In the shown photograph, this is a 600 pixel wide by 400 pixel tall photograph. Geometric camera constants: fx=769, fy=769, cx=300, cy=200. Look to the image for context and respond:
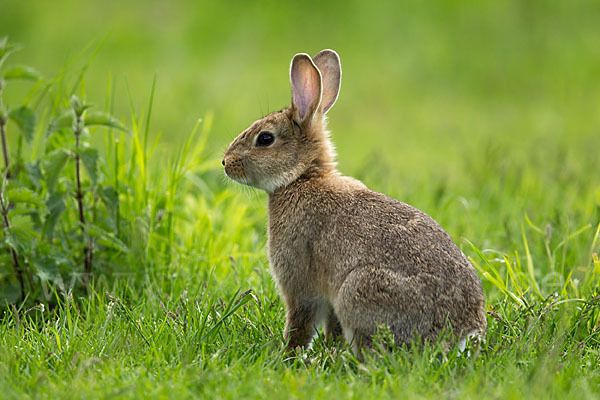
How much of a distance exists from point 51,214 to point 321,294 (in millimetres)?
1807

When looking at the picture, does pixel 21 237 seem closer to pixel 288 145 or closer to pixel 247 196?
pixel 247 196

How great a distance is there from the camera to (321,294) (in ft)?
13.9

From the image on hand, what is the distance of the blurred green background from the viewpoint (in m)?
9.91

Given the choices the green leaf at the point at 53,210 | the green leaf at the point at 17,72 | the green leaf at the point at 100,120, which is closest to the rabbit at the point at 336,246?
the green leaf at the point at 100,120

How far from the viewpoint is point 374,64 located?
40.1ft

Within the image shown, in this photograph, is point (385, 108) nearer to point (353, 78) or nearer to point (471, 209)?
point (353, 78)

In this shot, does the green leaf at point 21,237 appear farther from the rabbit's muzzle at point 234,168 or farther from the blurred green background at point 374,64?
the blurred green background at point 374,64

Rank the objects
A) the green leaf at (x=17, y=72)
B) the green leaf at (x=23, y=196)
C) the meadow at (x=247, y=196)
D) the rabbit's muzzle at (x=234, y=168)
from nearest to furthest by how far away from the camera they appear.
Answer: the meadow at (x=247, y=196)
the green leaf at (x=23, y=196)
the green leaf at (x=17, y=72)
the rabbit's muzzle at (x=234, y=168)

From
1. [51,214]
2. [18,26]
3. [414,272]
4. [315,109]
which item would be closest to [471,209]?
[315,109]

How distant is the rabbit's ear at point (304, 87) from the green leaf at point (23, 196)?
64.0 inches

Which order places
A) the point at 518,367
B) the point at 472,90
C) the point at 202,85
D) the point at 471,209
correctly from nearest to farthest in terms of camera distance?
the point at 518,367 < the point at 471,209 < the point at 202,85 < the point at 472,90

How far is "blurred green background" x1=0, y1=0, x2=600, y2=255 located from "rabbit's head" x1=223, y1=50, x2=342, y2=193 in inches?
147

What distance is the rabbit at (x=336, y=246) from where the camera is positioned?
380 centimetres

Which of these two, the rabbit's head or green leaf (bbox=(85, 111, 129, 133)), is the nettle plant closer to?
green leaf (bbox=(85, 111, 129, 133))
